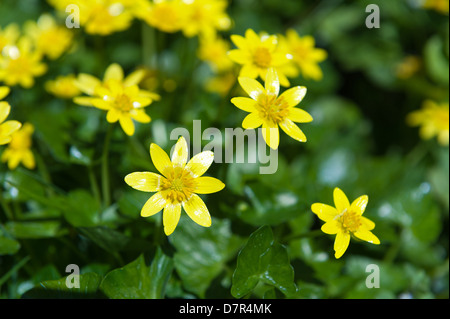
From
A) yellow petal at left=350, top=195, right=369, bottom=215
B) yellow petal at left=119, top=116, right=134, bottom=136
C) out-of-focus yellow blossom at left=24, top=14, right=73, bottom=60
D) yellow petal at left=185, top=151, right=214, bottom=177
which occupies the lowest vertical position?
yellow petal at left=350, top=195, right=369, bottom=215

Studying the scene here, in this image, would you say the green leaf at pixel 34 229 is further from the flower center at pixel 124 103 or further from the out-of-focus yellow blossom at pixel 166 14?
the out-of-focus yellow blossom at pixel 166 14

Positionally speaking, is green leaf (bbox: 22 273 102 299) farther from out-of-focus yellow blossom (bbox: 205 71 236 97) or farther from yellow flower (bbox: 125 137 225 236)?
out-of-focus yellow blossom (bbox: 205 71 236 97)

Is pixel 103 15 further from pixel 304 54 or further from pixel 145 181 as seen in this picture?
pixel 145 181

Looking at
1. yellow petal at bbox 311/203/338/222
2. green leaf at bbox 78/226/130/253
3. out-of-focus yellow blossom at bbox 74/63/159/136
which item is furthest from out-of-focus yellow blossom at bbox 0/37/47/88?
yellow petal at bbox 311/203/338/222

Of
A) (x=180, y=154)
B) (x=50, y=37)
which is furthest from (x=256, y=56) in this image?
(x=50, y=37)

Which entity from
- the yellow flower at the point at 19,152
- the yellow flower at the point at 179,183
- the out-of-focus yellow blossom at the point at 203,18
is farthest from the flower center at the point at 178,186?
the out-of-focus yellow blossom at the point at 203,18
